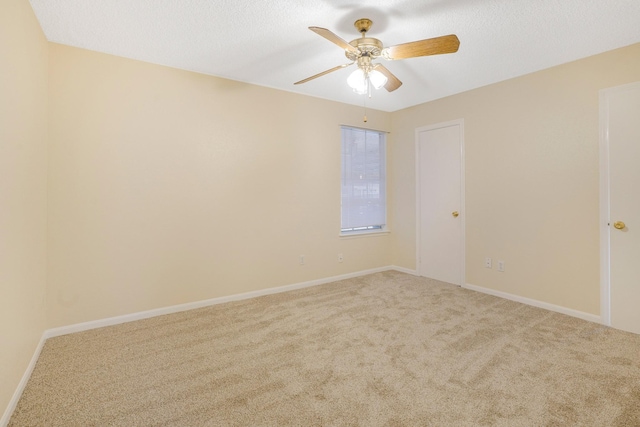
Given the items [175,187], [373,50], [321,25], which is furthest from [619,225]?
[175,187]

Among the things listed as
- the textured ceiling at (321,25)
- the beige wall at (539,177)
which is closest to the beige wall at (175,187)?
the textured ceiling at (321,25)

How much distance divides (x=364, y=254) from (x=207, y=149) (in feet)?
8.63

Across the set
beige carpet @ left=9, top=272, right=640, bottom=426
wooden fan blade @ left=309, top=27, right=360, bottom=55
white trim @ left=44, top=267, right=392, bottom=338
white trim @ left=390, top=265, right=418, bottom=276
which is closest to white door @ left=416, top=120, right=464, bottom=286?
white trim @ left=390, top=265, right=418, bottom=276

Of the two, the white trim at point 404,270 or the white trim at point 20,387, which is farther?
the white trim at point 404,270

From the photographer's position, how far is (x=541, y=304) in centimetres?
319

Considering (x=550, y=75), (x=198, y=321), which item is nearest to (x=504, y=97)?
(x=550, y=75)

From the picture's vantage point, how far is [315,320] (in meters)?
2.89

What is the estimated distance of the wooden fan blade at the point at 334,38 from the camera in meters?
1.84

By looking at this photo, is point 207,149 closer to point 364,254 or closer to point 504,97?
point 364,254

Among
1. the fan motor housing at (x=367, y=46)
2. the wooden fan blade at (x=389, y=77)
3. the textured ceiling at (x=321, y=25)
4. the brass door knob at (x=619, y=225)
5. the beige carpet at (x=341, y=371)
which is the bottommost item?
the beige carpet at (x=341, y=371)

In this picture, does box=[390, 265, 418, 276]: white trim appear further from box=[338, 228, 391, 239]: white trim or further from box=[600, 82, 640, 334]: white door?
box=[600, 82, 640, 334]: white door

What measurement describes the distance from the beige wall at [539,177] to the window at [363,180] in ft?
3.46

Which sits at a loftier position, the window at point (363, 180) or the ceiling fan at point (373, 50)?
the ceiling fan at point (373, 50)

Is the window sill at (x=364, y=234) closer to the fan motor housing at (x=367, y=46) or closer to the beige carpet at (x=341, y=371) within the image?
the beige carpet at (x=341, y=371)
